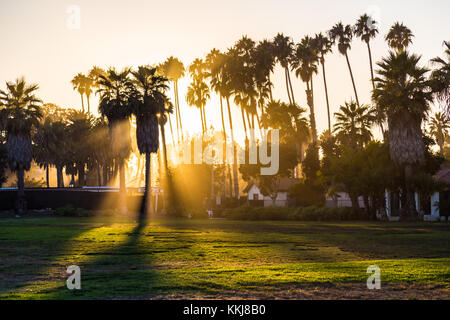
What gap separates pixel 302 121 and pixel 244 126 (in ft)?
27.2

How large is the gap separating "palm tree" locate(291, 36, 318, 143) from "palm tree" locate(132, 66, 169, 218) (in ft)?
98.5

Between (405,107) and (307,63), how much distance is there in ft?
118

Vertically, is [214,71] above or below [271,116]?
above

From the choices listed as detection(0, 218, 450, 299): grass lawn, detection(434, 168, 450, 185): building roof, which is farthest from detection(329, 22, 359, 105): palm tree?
detection(0, 218, 450, 299): grass lawn

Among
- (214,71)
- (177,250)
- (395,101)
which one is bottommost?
(177,250)

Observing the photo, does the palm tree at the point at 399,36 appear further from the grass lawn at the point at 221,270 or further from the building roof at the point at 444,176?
the grass lawn at the point at 221,270

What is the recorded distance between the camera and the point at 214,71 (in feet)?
261

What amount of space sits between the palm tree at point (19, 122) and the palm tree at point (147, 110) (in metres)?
11.8

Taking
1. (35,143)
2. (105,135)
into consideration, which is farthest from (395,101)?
(35,143)

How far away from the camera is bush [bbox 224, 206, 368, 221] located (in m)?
47.4

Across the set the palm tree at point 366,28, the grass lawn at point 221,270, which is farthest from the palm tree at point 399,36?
the grass lawn at point 221,270

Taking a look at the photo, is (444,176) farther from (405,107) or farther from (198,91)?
(198,91)

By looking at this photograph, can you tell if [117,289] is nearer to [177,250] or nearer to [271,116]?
[177,250]
